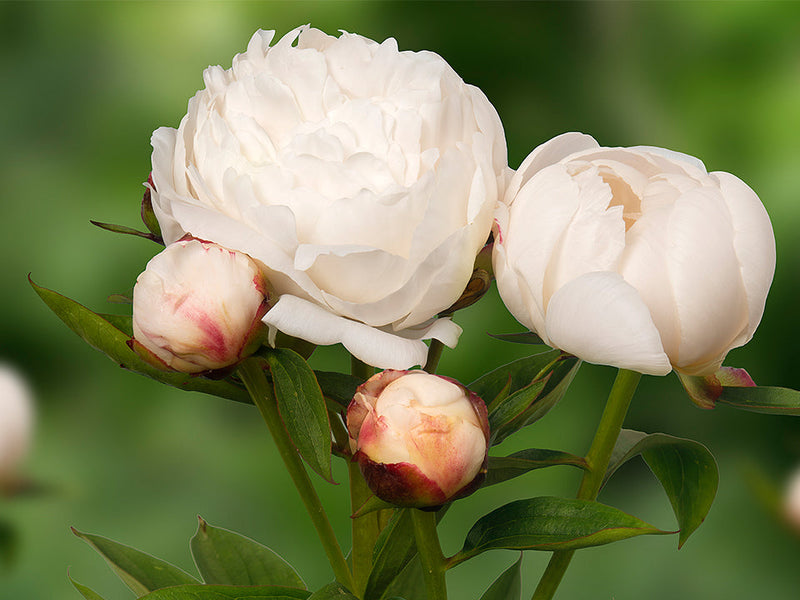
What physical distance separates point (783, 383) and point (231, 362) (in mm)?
695

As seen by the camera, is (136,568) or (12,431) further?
(12,431)

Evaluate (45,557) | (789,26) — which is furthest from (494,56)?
(45,557)

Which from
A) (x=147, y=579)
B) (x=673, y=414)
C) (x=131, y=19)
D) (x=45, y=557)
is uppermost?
(x=131, y=19)

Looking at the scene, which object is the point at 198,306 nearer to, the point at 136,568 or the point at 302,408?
the point at 302,408

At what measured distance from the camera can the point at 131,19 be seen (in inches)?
38.3

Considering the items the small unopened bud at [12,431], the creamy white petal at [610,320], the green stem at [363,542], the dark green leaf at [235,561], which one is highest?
the creamy white petal at [610,320]

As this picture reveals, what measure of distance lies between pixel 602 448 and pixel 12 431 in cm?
50

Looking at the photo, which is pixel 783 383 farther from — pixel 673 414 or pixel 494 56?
pixel 494 56

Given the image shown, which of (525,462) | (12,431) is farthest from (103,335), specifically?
(12,431)

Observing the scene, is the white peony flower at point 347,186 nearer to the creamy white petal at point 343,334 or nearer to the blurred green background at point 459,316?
the creamy white petal at point 343,334

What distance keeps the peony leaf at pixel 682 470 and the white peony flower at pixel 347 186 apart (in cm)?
12

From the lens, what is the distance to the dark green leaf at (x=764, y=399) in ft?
1.10

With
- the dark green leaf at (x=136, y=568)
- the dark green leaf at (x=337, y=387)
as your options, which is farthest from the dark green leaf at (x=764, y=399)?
the dark green leaf at (x=136, y=568)

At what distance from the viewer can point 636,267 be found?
31 centimetres
